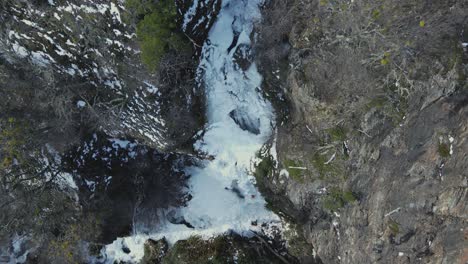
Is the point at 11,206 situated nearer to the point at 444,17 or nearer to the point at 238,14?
the point at 238,14

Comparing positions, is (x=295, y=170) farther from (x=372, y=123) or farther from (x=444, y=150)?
(x=444, y=150)

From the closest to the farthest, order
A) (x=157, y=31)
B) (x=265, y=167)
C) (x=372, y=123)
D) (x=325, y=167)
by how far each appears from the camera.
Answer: (x=372, y=123) < (x=157, y=31) < (x=325, y=167) < (x=265, y=167)

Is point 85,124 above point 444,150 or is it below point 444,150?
above

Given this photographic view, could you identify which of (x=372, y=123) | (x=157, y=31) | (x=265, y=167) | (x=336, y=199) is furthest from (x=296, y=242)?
(x=157, y=31)

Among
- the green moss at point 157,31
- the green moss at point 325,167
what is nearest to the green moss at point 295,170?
the green moss at point 325,167

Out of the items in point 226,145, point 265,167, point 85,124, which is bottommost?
point 265,167

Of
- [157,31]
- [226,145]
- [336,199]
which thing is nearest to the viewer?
[157,31]

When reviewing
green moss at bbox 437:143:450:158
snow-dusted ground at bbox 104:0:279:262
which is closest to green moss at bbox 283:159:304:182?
snow-dusted ground at bbox 104:0:279:262
